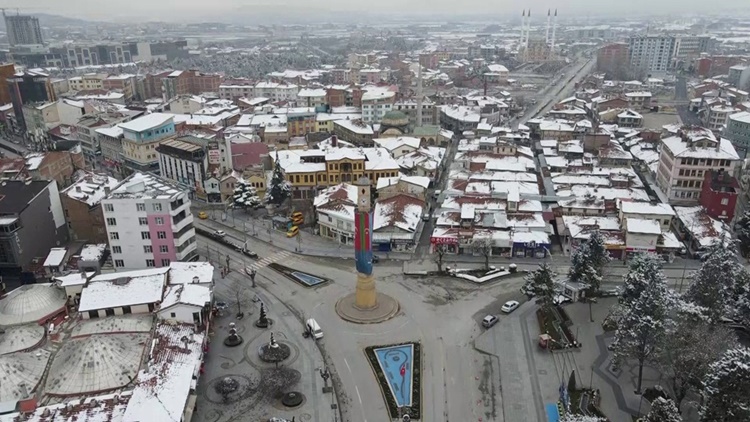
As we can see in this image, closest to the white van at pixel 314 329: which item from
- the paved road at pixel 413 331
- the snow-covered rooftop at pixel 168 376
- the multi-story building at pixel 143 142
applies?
Answer: the paved road at pixel 413 331

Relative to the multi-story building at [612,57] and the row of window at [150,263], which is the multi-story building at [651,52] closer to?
the multi-story building at [612,57]

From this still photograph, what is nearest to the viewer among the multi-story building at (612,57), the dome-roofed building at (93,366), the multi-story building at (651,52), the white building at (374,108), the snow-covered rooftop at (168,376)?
the snow-covered rooftop at (168,376)

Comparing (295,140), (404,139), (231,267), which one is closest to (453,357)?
(231,267)

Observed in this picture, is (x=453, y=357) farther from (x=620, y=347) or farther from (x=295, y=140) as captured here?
(x=295, y=140)

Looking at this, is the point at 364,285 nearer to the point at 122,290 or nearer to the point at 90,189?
the point at 122,290

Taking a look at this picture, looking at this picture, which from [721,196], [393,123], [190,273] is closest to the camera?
[190,273]

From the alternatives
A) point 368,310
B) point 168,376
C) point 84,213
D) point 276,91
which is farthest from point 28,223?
point 276,91
